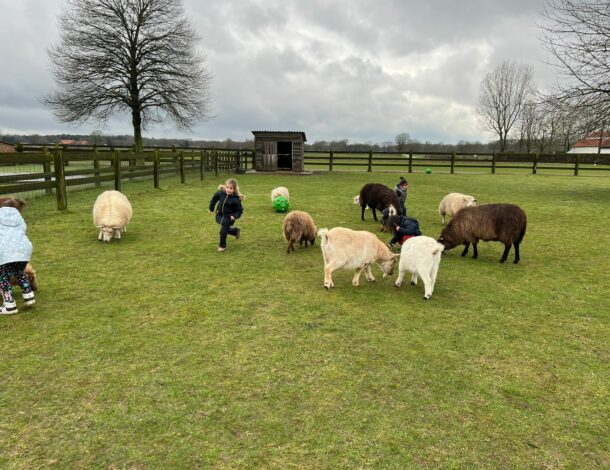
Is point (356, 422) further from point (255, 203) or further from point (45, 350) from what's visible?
point (255, 203)

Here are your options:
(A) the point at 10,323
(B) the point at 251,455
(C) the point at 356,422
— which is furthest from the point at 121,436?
(A) the point at 10,323

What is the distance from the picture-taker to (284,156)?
3083 centimetres

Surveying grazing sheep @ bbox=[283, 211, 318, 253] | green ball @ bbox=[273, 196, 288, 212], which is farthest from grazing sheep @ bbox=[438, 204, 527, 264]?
green ball @ bbox=[273, 196, 288, 212]

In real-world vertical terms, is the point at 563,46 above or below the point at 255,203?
above

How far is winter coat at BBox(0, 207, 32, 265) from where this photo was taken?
13.8 feet

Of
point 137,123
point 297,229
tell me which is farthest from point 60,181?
point 137,123

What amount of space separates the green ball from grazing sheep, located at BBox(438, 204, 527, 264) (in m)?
5.77

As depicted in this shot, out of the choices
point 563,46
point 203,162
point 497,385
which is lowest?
point 497,385

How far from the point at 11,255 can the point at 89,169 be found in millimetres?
10530

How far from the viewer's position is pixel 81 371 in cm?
333

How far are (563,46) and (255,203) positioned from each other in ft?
Result: 49.4

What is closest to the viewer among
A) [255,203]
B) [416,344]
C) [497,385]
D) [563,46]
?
[497,385]

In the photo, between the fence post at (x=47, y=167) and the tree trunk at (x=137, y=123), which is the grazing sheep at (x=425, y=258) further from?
the tree trunk at (x=137, y=123)

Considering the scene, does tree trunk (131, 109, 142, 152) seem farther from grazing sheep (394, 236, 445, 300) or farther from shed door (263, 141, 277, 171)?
grazing sheep (394, 236, 445, 300)
